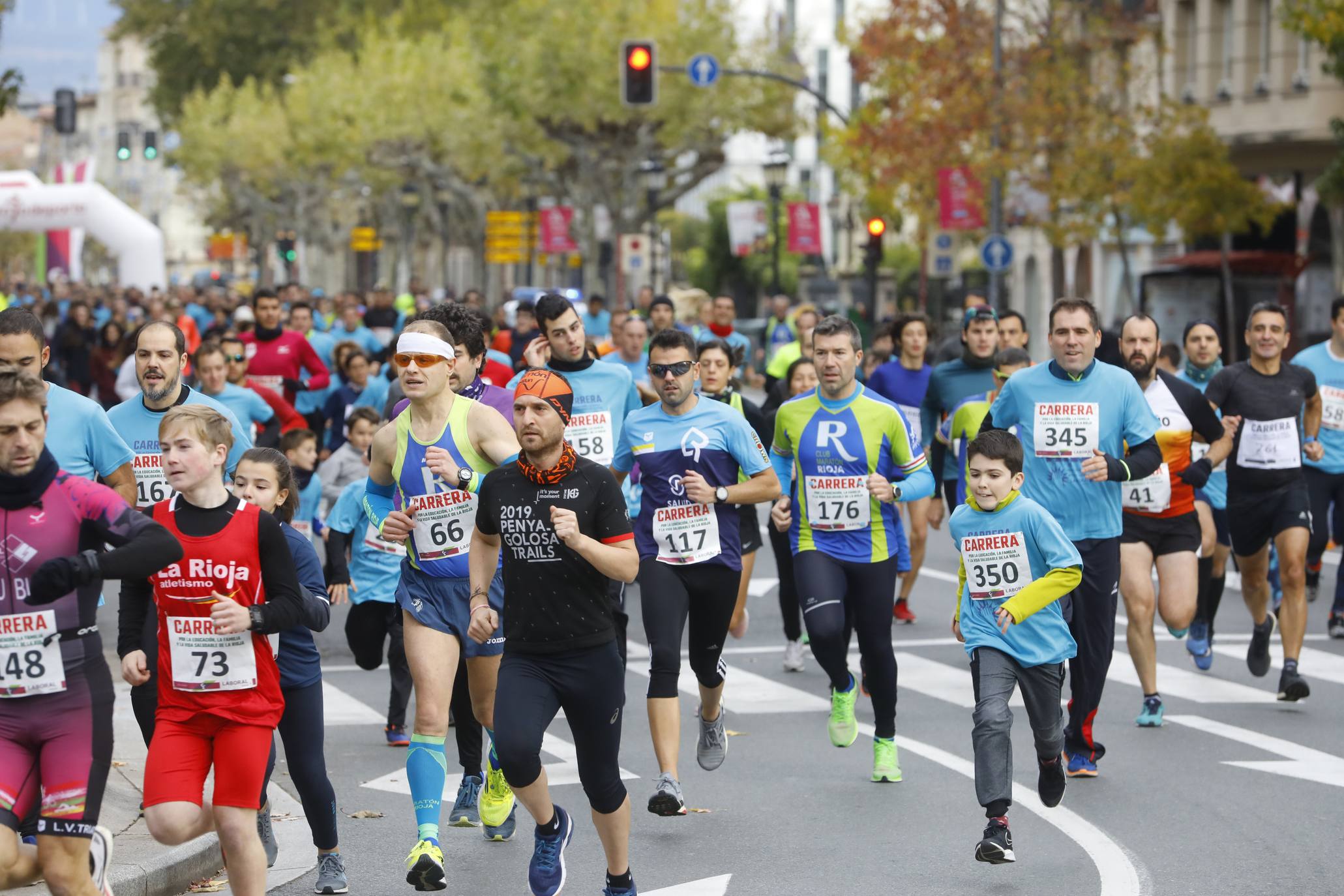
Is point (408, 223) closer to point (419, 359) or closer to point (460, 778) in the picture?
point (460, 778)

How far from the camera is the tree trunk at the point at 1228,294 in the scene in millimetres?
32781

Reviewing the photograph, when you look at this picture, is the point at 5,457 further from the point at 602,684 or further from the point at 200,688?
the point at 602,684

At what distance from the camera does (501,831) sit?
8.23m

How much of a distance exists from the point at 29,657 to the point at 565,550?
1739 mm

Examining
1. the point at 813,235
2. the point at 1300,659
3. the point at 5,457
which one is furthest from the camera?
the point at 813,235

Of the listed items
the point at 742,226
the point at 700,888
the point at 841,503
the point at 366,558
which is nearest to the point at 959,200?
the point at 742,226

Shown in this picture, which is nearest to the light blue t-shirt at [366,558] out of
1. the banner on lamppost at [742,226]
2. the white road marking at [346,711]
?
the white road marking at [346,711]

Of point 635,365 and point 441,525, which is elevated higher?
point 635,365

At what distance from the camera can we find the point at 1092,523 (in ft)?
30.3

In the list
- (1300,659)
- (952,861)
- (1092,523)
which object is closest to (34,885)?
(952,861)

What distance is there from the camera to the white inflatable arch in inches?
1909

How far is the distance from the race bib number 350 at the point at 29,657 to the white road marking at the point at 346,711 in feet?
15.6

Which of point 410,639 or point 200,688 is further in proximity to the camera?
point 410,639

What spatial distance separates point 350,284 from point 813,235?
201 ft
